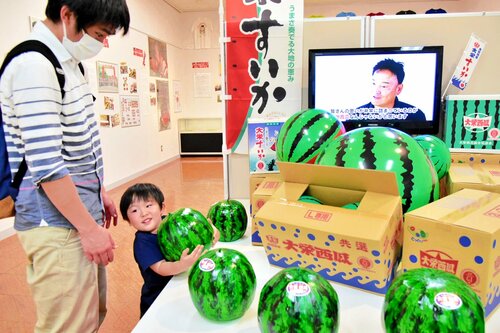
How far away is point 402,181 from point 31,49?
114 centimetres

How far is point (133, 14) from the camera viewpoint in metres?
6.41

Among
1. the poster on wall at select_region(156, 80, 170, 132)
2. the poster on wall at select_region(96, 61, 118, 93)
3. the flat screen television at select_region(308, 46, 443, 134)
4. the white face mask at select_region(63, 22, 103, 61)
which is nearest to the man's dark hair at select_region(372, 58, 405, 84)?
Result: the flat screen television at select_region(308, 46, 443, 134)

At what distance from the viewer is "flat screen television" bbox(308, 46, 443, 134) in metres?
2.19

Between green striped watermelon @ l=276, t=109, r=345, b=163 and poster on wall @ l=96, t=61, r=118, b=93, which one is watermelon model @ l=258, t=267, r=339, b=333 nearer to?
green striped watermelon @ l=276, t=109, r=345, b=163

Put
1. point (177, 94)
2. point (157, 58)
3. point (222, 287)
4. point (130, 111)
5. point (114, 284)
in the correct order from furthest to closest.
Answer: point (177, 94) → point (157, 58) → point (130, 111) → point (114, 284) → point (222, 287)

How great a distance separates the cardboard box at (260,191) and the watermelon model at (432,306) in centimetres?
60

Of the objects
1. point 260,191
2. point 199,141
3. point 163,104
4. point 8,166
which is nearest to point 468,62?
point 260,191

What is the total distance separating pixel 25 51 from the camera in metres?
1.07

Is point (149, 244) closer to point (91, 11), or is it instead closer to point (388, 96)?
point (91, 11)

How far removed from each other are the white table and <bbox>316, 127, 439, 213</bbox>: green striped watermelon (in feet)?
1.05

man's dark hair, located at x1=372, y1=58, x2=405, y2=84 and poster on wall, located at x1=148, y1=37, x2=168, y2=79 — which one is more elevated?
poster on wall, located at x1=148, y1=37, x2=168, y2=79

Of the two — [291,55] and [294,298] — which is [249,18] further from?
[294,298]

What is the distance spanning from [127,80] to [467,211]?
613 cm

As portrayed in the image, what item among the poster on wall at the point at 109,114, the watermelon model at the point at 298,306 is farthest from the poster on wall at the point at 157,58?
the watermelon model at the point at 298,306
